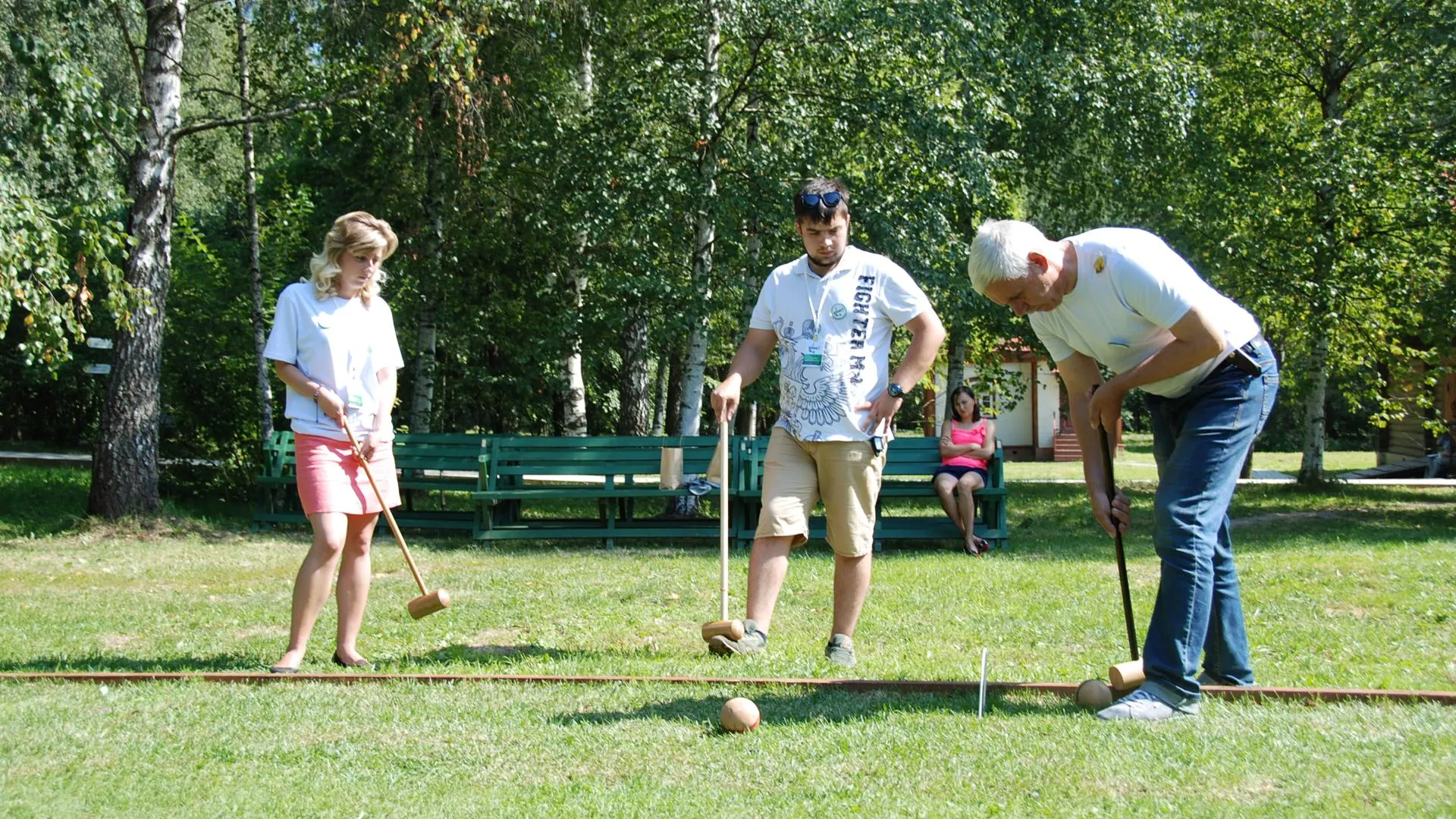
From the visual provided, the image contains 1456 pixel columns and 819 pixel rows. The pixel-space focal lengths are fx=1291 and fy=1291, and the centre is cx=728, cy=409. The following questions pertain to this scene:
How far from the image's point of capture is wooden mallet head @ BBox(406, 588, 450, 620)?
16.9 feet

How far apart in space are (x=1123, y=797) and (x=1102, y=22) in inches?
574

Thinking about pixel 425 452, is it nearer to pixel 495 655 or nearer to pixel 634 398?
pixel 495 655

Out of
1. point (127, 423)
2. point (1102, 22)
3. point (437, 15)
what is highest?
point (1102, 22)

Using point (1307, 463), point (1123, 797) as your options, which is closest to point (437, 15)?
point (1123, 797)

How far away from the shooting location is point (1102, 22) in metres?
16.0

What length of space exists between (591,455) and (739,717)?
7.02 metres

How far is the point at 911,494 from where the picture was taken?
10.2 m

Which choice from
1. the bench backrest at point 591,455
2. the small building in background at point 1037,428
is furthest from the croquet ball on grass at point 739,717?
the small building in background at point 1037,428

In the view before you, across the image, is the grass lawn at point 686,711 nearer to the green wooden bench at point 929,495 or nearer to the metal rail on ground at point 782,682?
the metal rail on ground at point 782,682

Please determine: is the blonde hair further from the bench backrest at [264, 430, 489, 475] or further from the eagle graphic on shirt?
the bench backrest at [264, 430, 489, 475]

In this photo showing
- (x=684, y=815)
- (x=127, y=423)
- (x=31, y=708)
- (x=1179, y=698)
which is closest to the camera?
(x=684, y=815)

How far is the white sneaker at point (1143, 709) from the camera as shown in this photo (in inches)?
149

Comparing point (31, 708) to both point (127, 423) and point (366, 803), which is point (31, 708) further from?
point (127, 423)

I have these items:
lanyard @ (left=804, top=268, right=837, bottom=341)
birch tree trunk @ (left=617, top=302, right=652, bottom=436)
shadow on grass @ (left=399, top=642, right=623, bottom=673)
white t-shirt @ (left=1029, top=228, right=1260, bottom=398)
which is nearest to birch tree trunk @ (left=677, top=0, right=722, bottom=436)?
birch tree trunk @ (left=617, top=302, right=652, bottom=436)
